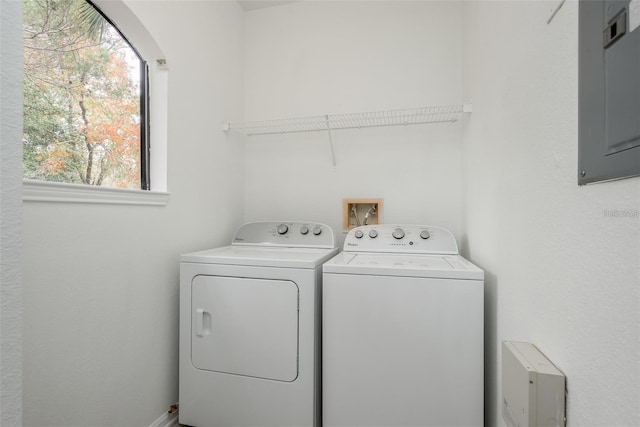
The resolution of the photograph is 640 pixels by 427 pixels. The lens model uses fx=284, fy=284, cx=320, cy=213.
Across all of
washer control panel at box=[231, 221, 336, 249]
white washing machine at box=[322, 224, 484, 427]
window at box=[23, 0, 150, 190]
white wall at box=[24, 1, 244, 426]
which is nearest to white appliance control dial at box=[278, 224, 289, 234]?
washer control panel at box=[231, 221, 336, 249]

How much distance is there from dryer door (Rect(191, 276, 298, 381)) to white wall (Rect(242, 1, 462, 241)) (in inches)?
35.7

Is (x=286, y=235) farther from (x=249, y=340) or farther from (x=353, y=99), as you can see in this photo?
(x=353, y=99)

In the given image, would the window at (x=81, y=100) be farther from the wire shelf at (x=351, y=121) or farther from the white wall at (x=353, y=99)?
the white wall at (x=353, y=99)

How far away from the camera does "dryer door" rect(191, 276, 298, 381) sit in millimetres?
1384

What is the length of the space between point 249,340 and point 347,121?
1.60 m

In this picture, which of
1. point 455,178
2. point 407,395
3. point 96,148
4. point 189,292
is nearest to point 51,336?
point 189,292

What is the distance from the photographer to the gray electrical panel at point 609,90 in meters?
0.48

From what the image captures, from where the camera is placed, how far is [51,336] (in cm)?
105

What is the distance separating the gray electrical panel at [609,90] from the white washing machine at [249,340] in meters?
1.07

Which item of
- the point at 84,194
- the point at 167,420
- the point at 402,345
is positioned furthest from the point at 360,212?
the point at 167,420

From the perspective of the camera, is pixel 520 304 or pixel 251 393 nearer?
pixel 520 304

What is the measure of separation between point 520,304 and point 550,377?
1.01 feet

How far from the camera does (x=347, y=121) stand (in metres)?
2.12

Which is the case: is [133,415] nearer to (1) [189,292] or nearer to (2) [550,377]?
(1) [189,292]
